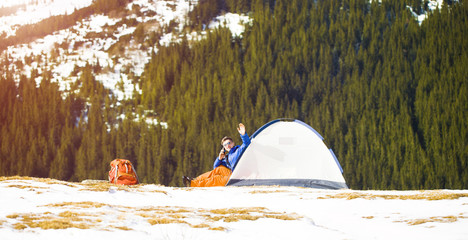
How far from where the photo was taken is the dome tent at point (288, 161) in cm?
1736

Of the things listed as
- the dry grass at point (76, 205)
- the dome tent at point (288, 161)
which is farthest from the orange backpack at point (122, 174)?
the dry grass at point (76, 205)

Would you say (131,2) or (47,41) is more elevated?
(131,2)

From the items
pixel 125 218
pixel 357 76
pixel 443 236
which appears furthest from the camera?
pixel 357 76

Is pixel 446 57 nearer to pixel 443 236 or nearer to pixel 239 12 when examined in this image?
pixel 239 12

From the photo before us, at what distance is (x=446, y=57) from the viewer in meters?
72.2

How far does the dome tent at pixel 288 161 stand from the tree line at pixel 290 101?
44.1 metres

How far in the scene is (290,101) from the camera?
244 feet

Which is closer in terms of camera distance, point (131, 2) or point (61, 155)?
point (61, 155)

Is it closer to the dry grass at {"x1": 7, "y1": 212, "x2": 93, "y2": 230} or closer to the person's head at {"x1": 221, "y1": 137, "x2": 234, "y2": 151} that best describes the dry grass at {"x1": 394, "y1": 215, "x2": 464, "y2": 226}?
the dry grass at {"x1": 7, "y1": 212, "x2": 93, "y2": 230}

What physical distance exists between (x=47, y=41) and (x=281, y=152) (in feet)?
294

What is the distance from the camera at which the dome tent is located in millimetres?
17359

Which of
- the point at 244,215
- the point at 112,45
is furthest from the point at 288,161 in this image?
the point at 112,45

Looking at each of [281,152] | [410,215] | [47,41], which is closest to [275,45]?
A: [47,41]

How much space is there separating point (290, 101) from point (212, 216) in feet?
217
